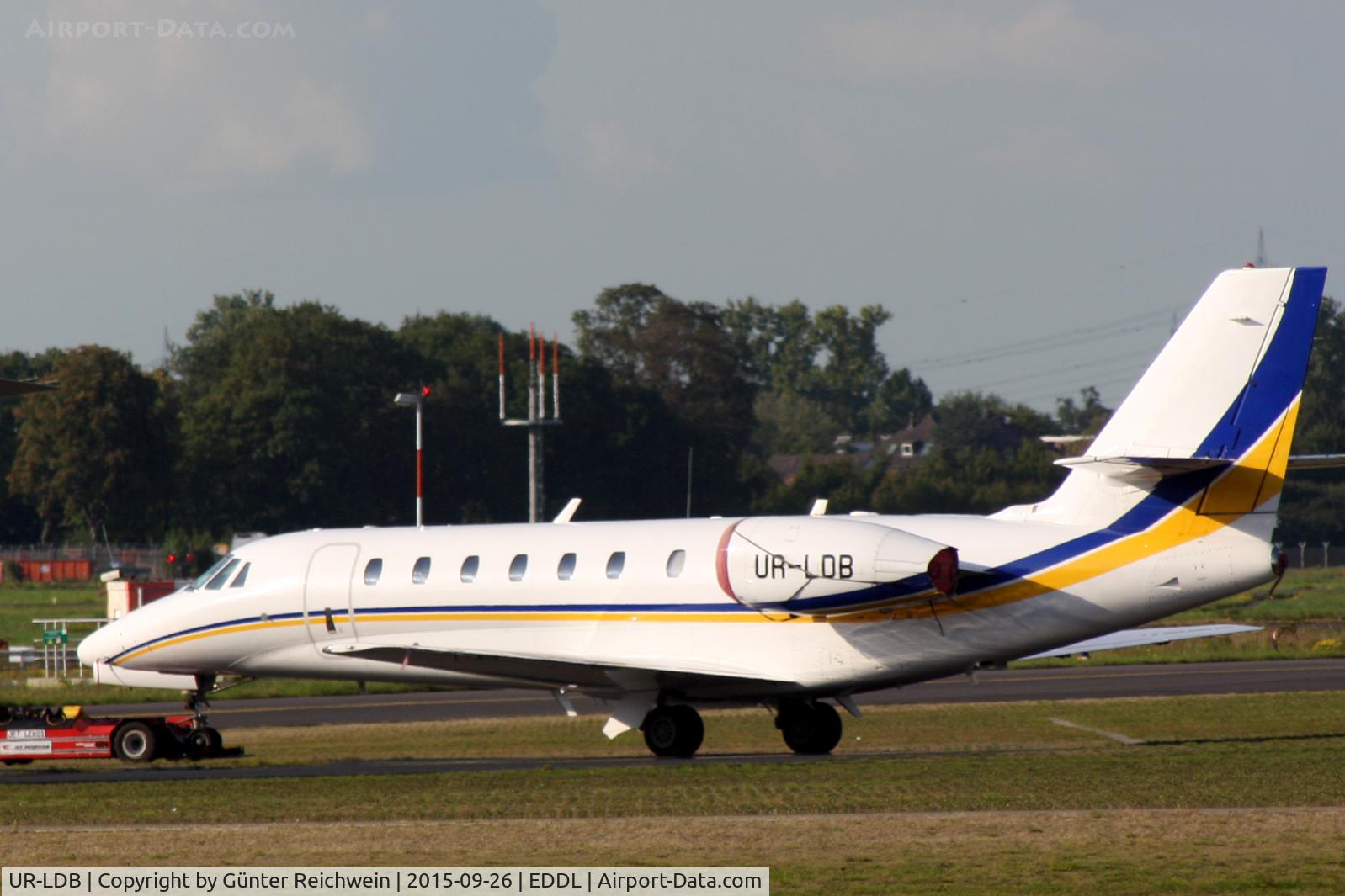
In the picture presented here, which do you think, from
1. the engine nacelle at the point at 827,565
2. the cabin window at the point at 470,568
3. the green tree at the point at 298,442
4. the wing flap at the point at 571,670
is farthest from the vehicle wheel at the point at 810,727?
the green tree at the point at 298,442

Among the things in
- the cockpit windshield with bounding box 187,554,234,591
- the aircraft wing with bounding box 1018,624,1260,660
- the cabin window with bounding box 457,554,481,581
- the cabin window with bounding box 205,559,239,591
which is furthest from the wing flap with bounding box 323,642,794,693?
the aircraft wing with bounding box 1018,624,1260,660

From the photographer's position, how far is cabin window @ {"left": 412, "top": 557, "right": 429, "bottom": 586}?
82.8 ft

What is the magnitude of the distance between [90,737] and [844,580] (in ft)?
31.2

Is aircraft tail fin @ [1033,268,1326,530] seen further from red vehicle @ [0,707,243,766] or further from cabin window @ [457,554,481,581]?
red vehicle @ [0,707,243,766]

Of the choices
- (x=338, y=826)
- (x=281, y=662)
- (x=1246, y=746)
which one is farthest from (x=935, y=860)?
(x=281, y=662)

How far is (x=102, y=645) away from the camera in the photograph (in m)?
27.3

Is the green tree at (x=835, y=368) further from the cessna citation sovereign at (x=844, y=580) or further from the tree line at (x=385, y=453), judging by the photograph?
the cessna citation sovereign at (x=844, y=580)

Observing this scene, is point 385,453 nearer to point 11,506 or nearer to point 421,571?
point 11,506

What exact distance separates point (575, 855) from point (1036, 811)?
4.49m

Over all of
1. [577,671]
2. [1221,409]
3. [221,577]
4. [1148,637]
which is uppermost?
[1221,409]

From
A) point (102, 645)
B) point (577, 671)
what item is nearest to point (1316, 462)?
point (577, 671)

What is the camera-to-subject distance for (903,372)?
194250 mm

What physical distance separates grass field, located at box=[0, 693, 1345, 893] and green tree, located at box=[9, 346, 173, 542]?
67.5 meters

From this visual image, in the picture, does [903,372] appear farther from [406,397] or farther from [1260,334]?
[1260,334]
